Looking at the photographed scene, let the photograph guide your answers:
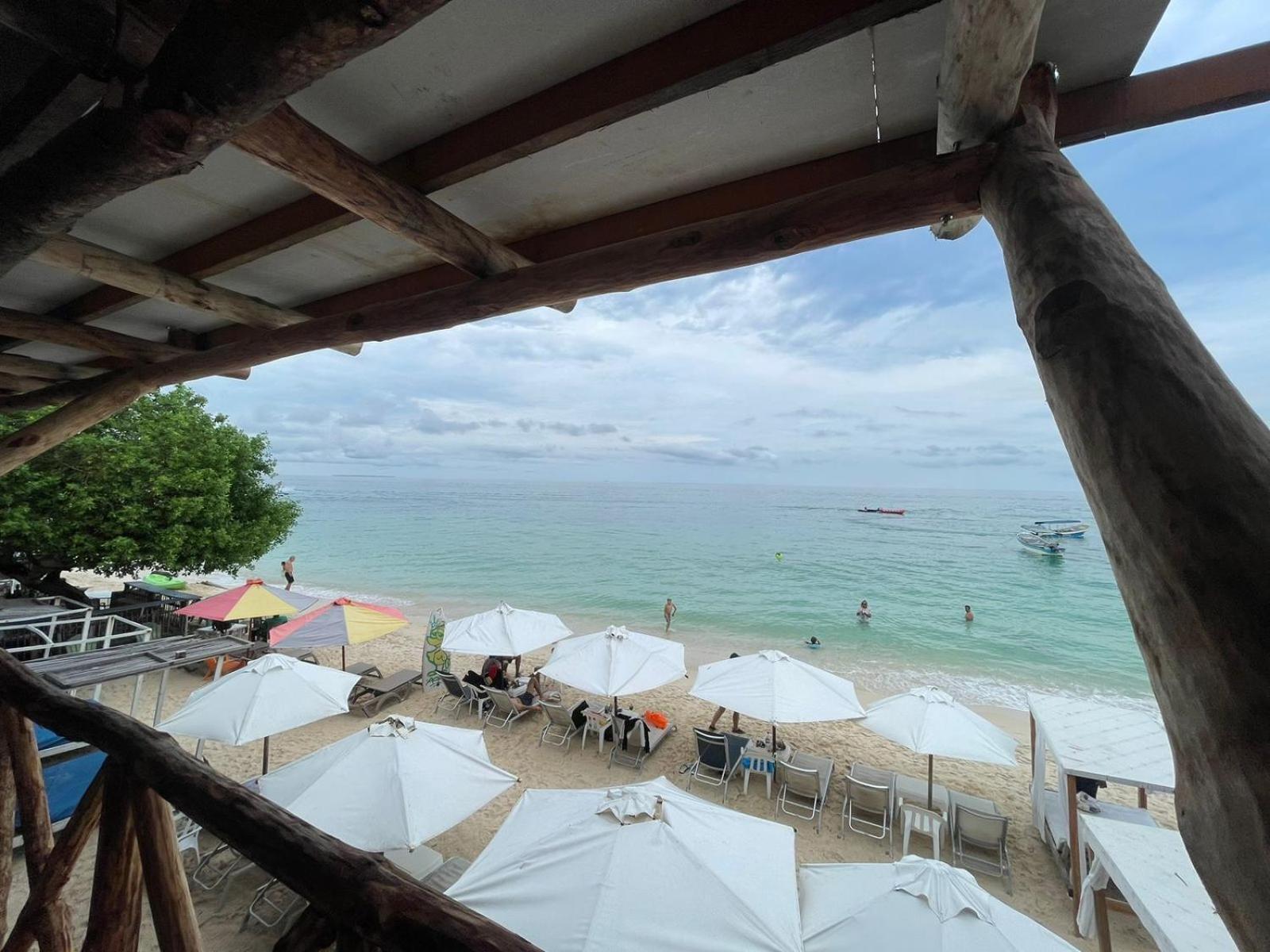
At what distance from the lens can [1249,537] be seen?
2.03 ft

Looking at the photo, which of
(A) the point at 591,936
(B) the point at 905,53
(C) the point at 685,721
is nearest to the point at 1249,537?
(B) the point at 905,53

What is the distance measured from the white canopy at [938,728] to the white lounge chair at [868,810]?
0.63 metres

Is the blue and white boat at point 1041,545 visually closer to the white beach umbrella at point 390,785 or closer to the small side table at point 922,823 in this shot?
the small side table at point 922,823

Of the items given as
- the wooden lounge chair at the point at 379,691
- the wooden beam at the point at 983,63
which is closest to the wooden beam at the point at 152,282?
the wooden beam at the point at 983,63

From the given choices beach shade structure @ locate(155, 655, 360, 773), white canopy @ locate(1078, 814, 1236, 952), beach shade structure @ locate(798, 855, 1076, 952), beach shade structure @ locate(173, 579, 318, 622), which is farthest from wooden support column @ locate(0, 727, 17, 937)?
beach shade structure @ locate(173, 579, 318, 622)

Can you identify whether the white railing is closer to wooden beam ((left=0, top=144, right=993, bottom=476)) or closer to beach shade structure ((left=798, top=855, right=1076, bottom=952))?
wooden beam ((left=0, top=144, right=993, bottom=476))

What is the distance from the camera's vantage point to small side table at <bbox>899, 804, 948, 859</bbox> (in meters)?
5.73

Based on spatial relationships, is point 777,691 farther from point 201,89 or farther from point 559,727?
point 201,89

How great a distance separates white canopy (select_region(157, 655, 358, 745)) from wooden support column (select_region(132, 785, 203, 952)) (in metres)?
4.65

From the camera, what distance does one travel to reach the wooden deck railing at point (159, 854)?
100cm

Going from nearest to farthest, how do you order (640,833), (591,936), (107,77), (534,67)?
(107,77), (534,67), (591,936), (640,833)

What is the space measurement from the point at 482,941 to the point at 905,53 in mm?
2385

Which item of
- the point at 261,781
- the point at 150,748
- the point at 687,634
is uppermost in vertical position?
the point at 150,748

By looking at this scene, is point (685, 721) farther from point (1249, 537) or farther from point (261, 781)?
point (1249, 537)
